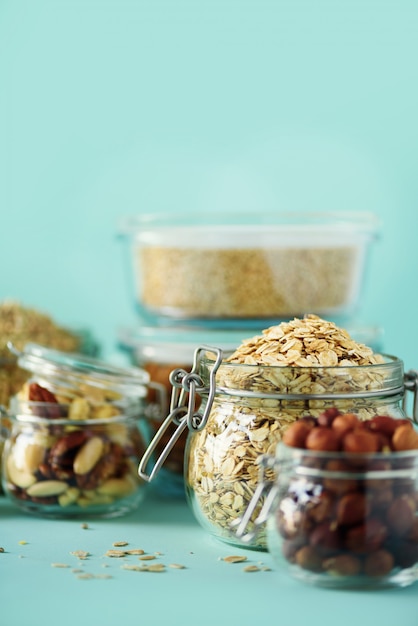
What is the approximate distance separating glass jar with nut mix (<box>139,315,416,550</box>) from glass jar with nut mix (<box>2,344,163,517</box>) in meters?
0.17

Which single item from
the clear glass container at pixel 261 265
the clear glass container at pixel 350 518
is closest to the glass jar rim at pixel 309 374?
the clear glass container at pixel 350 518

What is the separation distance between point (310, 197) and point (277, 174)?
0.24 feet

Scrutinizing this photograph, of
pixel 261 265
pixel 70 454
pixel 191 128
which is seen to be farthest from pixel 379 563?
pixel 191 128

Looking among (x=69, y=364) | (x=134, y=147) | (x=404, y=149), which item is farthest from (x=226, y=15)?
(x=69, y=364)

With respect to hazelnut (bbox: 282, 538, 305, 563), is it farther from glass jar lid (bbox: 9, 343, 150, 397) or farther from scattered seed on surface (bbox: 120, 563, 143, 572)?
glass jar lid (bbox: 9, 343, 150, 397)

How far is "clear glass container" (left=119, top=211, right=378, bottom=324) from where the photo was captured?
1.39 metres

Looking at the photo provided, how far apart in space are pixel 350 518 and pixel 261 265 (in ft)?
1.96

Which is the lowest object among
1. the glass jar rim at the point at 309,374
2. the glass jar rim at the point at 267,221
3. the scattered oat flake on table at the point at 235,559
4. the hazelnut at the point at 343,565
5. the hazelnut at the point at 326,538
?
the scattered oat flake on table at the point at 235,559

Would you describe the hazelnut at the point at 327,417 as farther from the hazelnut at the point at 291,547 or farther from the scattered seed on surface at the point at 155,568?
the scattered seed on surface at the point at 155,568

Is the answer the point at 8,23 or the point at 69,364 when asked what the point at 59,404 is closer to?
the point at 69,364

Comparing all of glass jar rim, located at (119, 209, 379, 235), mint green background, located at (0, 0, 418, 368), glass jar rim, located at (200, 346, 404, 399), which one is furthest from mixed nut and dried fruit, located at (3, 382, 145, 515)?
mint green background, located at (0, 0, 418, 368)

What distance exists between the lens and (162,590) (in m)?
0.95

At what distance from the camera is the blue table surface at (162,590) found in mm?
877

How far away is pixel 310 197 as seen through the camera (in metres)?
1.74
